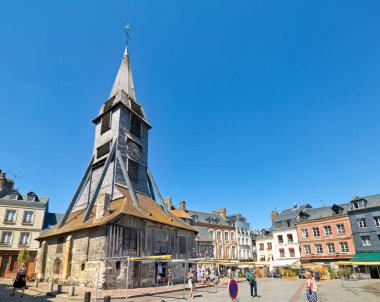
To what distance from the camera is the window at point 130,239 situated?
18.6 meters

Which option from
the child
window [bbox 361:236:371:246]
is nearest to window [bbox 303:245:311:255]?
window [bbox 361:236:371:246]

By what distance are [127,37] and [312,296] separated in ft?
121

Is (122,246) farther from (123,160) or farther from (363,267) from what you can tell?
(363,267)

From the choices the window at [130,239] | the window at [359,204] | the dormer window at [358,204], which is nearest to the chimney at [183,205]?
the window at [130,239]

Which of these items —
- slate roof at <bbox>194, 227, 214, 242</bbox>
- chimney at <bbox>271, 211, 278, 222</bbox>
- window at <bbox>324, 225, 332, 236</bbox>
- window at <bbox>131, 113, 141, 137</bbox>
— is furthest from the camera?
chimney at <bbox>271, 211, 278, 222</bbox>

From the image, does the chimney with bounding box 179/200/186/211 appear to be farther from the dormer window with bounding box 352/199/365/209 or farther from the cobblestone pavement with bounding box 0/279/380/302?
the cobblestone pavement with bounding box 0/279/380/302

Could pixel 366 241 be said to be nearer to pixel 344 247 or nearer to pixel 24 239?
pixel 344 247

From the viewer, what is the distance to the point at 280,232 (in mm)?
44312

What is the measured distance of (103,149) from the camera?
88.1 feet

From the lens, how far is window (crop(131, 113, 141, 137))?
28.2 metres

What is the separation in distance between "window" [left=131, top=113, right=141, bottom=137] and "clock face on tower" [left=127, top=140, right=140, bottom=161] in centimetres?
159

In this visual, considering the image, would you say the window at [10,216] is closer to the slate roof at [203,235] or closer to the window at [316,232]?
the slate roof at [203,235]

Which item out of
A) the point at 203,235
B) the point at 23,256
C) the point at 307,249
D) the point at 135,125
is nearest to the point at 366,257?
the point at 307,249

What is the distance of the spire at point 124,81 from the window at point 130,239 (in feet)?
57.7
